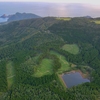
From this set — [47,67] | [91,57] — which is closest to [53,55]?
[47,67]

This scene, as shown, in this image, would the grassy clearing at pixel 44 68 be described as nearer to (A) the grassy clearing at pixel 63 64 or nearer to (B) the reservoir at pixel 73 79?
(A) the grassy clearing at pixel 63 64

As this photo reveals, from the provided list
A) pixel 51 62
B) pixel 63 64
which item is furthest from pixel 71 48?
pixel 51 62

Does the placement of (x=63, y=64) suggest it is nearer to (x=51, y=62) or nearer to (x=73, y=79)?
(x=51, y=62)

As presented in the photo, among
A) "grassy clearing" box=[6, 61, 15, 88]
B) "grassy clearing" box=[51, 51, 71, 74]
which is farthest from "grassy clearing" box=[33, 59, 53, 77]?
→ "grassy clearing" box=[6, 61, 15, 88]

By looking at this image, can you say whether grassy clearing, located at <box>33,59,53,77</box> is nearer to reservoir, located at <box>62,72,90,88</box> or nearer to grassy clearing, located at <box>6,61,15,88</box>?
reservoir, located at <box>62,72,90,88</box>

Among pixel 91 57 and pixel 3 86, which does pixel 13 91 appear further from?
pixel 91 57

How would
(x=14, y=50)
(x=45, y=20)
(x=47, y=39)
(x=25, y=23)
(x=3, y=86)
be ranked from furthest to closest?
(x=25, y=23)
(x=45, y=20)
(x=47, y=39)
(x=14, y=50)
(x=3, y=86)

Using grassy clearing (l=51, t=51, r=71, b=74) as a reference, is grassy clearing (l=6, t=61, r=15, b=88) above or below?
below

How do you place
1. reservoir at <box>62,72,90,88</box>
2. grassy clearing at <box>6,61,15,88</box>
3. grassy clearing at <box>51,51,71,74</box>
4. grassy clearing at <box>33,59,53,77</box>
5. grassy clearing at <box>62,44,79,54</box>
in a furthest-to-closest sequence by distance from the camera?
grassy clearing at <box>62,44,79,54</box>, grassy clearing at <box>51,51,71,74</box>, grassy clearing at <box>33,59,53,77</box>, grassy clearing at <box>6,61,15,88</box>, reservoir at <box>62,72,90,88</box>

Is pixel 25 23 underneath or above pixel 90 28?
underneath
